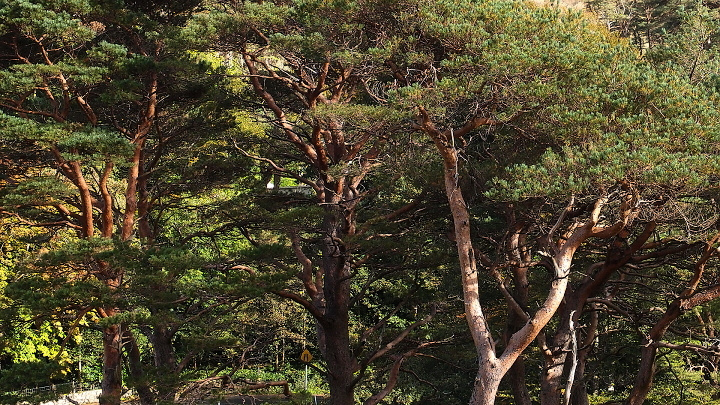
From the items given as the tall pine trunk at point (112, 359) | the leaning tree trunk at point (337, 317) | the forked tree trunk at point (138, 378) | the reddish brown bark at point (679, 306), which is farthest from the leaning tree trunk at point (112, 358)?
the reddish brown bark at point (679, 306)

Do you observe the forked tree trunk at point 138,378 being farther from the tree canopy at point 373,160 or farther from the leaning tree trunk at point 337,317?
the leaning tree trunk at point 337,317

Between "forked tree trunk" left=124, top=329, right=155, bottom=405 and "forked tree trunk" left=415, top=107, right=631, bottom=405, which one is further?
"forked tree trunk" left=124, top=329, right=155, bottom=405

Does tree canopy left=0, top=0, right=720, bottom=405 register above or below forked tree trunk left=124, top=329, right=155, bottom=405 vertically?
above

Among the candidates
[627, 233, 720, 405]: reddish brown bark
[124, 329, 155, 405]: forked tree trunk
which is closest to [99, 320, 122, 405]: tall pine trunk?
[124, 329, 155, 405]: forked tree trunk

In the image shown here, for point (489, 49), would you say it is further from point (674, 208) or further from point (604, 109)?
point (674, 208)

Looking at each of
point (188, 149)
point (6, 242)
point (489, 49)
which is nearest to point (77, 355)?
point (6, 242)

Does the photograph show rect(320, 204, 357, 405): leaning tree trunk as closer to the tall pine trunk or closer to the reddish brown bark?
the tall pine trunk

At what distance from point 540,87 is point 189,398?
22.0ft

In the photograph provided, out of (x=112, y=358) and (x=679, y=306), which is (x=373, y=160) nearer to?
(x=679, y=306)

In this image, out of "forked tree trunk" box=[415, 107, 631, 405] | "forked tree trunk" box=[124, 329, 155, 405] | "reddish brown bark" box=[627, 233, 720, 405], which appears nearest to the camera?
"forked tree trunk" box=[415, 107, 631, 405]

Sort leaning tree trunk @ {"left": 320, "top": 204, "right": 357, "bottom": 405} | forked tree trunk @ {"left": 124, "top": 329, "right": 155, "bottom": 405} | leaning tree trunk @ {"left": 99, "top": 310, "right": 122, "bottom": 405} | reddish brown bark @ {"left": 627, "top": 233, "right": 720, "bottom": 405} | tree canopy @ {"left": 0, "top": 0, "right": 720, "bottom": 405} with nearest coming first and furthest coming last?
tree canopy @ {"left": 0, "top": 0, "right": 720, "bottom": 405}, reddish brown bark @ {"left": 627, "top": 233, "right": 720, "bottom": 405}, forked tree trunk @ {"left": 124, "top": 329, "right": 155, "bottom": 405}, leaning tree trunk @ {"left": 99, "top": 310, "right": 122, "bottom": 405}, leaning tree trunk @ {"left": 320, "top": 204, "right": 357, "bottom": 405}

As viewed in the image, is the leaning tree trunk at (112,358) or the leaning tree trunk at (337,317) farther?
the leaning tree trunk at (337,317)

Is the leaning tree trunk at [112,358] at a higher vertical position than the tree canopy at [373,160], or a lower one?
lower

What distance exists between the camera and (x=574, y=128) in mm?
8328
